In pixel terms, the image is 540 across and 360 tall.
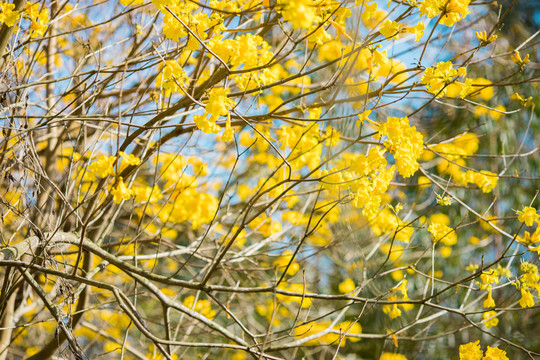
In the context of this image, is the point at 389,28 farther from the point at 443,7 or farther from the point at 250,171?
the point at 250,171

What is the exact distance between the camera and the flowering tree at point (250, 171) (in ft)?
4.78

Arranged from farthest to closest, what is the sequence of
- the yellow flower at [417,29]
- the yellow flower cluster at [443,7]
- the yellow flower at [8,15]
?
1. the yellow flower at [8,15]
2. the yellow flower at [417,29]
3. the yellow flower cluster at [443,7]

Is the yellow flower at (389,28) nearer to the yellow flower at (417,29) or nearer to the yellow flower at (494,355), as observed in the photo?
the yellow flower at (417,29)

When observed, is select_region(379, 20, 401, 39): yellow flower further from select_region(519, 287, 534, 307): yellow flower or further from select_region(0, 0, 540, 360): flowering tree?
select_region(519, 287, 534, 307): yellow flower

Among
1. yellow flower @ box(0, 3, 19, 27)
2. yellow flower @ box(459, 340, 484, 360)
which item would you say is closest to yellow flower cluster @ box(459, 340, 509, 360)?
yellow flower @ box(459, 340, 484, 360)

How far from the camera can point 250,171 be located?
3873 mm

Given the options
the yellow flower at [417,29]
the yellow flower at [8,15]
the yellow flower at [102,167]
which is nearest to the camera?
the yellow flower at [417,29]

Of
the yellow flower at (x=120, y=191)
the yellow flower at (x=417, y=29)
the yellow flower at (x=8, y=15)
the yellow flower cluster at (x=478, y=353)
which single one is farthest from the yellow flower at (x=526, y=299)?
the yellow flower at (x=8, y=15)

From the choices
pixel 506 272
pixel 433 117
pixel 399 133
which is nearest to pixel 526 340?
pixel 433 117

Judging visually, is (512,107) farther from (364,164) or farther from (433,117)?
(364,164)

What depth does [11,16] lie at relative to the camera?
1.60 m

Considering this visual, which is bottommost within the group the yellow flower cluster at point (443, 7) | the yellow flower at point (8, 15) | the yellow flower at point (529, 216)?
the yellow flower at point (529, 216)

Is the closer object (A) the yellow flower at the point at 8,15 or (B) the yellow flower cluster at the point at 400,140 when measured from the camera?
(B) the yellow flower cluster at the point at 400,140

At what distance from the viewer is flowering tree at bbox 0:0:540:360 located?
4.78 feet
